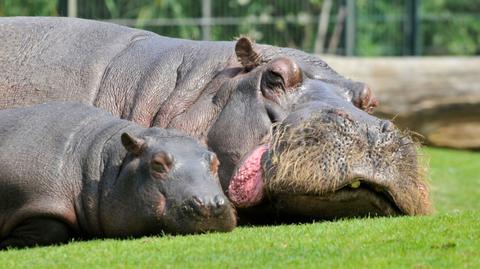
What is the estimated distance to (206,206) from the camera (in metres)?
7.12

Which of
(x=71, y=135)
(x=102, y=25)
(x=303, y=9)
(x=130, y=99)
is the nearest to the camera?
(x=71, y=135)

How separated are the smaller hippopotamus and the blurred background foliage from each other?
379 inches

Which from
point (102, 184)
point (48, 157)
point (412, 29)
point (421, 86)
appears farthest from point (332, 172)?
point (412, 29)

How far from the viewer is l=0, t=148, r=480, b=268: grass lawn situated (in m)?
6.20

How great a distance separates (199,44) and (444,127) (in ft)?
26.8

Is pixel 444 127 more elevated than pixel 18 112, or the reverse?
pixel 18 112

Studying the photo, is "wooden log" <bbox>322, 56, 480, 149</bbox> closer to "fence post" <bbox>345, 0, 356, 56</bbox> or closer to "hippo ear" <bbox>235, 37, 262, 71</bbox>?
"fence post" <bbox>345, 0, 356, 56</bbox>

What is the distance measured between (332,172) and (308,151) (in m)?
0.21

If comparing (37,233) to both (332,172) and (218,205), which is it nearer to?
(218,205)

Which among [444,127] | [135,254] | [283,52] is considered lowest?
[444,127]

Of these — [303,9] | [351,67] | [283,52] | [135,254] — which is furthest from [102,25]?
[303,9]

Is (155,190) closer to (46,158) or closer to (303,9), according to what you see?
(46,158)

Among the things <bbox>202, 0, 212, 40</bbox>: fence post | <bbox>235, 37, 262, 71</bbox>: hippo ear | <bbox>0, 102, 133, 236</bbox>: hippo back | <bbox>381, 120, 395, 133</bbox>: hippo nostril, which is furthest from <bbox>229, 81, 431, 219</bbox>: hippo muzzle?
<bbox>202, 0, 212, 40</bbox>: fence post

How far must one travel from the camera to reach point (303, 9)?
20203 mm
